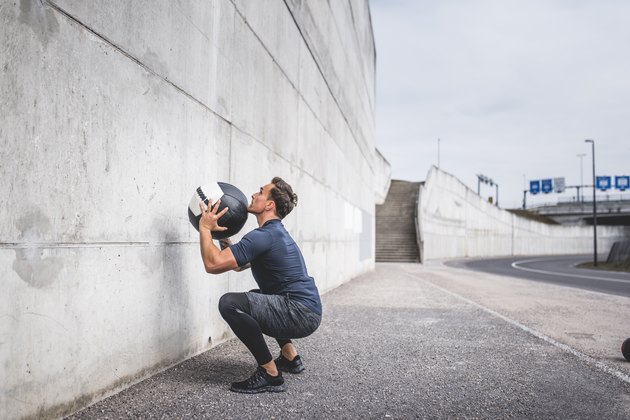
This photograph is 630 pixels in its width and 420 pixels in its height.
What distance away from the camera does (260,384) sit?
11.7ft

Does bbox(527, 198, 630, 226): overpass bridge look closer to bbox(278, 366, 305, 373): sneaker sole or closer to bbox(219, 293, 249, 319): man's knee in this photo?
bbox(278, 366, 305, 373): sneaker sole

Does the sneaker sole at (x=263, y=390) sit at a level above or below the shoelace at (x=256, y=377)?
below

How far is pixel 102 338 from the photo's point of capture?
126 inches

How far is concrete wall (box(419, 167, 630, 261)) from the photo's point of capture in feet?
113

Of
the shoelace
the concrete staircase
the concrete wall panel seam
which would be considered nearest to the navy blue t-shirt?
the shoelace

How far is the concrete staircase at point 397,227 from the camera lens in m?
30.2

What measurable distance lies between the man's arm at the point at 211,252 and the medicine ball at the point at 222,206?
0.47 ft

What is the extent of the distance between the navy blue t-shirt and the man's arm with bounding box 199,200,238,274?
0.21 m

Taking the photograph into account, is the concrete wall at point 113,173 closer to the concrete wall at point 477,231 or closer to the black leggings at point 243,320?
the black leggings at point 243,320

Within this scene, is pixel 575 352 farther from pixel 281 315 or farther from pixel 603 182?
pixel 603 182

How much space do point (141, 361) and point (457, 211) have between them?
128ft

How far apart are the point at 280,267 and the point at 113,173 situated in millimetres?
1300

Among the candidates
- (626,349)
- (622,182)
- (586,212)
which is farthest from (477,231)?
(622,182)

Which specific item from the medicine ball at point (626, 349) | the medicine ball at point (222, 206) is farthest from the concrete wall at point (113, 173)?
the medicine ball at point (626, 349)
